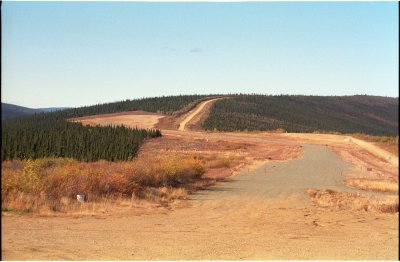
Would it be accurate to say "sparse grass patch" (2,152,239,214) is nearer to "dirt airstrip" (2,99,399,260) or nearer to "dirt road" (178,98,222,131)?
"dirt airstrip" (2,99,399,260)

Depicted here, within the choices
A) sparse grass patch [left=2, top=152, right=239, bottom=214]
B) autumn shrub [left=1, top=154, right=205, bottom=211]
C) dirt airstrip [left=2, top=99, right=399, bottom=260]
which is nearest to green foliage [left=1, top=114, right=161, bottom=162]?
autumn shrub [left=1, top=154, right=205, bottom=211]

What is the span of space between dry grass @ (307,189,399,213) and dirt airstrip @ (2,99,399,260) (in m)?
0.33

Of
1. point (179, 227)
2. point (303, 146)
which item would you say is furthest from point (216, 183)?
point (303, 146)

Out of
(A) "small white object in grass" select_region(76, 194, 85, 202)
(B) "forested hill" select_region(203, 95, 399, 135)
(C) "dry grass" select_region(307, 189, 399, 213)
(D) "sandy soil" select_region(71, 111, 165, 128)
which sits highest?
(B) "forested hill" select_region(203, 95, 399, 135)

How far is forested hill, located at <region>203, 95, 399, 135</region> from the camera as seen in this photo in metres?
86.1

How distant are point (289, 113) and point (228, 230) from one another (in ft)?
326

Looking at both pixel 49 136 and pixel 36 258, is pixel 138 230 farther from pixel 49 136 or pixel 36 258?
pixel 49 136

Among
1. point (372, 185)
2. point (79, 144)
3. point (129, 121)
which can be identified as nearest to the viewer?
point (372, 185)

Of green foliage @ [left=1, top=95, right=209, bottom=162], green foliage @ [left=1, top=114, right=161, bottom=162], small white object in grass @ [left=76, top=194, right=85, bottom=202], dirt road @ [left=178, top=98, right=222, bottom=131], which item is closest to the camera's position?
small white object in grass @ [left=76, top=194, right=85, bottom=202]

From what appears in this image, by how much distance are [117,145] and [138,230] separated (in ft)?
132

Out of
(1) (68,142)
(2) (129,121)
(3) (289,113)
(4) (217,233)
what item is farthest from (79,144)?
(3) (289,113)

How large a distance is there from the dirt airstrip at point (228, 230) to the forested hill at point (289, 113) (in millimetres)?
56935

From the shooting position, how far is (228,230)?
12.5 meters

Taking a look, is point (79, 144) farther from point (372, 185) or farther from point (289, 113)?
point (289, 113)
